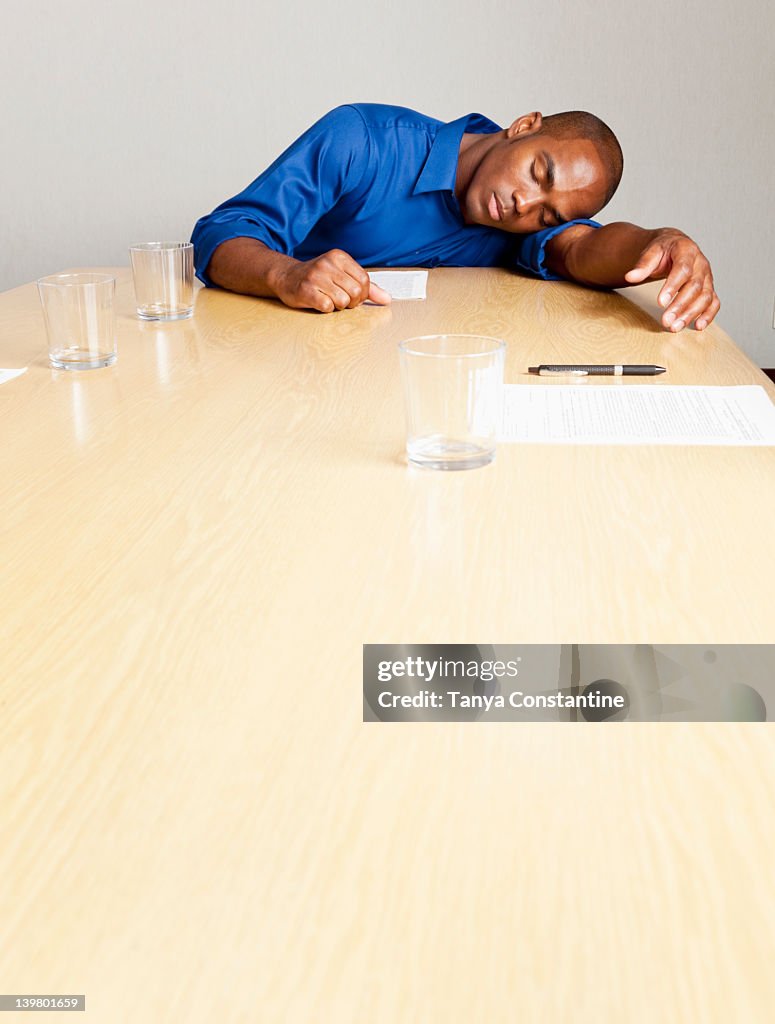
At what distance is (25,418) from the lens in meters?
0.90

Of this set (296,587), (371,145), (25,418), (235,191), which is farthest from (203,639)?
(235,191)

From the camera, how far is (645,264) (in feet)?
4.52

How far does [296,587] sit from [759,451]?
403mm


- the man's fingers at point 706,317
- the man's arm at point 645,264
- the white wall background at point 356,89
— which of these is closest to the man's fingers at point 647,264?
the man's arm at point 645,264

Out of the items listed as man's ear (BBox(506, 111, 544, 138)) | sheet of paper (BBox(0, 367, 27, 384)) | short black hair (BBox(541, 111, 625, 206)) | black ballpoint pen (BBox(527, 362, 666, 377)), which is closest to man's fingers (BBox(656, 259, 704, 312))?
black ballpoint pen (BBox(527, 362, 666, 377))

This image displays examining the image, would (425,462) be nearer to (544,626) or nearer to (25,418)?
(544,626)

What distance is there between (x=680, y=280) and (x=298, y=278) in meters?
0.49

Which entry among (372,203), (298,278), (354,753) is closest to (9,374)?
(298,278)

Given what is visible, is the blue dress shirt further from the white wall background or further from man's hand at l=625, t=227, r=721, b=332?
the white wall background

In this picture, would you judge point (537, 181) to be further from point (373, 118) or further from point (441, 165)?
point (373, 118)

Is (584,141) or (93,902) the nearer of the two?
(93,902)

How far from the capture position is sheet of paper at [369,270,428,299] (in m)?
1.58

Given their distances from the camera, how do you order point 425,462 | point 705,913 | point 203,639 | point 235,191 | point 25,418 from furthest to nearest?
1. point 235,191
2. point 25,418
3. point 425,462
4. point 203,639
5. point 705,913

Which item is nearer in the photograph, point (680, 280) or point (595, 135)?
point (680, 280)
